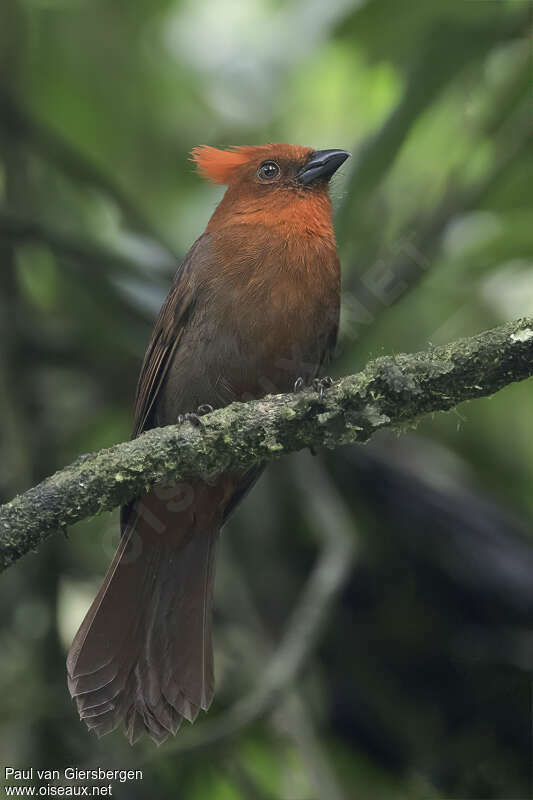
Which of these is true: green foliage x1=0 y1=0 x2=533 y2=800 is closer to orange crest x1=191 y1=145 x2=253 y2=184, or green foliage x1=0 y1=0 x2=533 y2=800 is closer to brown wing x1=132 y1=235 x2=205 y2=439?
orange crest x1=191 y1=145 x2=253 y2=184

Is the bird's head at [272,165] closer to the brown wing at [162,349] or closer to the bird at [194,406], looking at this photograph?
the bird at [194,406]

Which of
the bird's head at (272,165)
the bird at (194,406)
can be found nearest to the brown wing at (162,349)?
the bird at (194,406)

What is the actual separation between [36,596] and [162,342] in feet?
3.83

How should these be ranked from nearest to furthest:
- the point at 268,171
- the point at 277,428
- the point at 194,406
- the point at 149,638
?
the point at 277,428, the point at 149,638, the point at 194,406, the point at 268,171

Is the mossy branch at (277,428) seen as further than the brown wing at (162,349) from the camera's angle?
No

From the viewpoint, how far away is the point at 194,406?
3.61m

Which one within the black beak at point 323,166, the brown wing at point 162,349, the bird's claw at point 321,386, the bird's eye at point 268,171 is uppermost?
the bird's eye at point 268,171

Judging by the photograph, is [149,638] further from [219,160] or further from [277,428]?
[219,160]

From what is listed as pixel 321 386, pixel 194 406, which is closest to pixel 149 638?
pixel 194 406

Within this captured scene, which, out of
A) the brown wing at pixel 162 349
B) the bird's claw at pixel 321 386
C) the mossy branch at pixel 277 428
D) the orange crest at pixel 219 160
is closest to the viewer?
the mossy branch at pixel 277 428

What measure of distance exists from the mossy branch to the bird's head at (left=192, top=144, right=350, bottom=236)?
1488 mm

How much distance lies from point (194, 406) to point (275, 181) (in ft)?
3.38

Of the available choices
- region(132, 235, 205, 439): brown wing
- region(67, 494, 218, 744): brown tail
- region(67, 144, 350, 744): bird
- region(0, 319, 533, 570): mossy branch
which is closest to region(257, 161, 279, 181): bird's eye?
region(67, 144, 350, 744): bird

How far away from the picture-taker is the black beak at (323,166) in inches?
155
